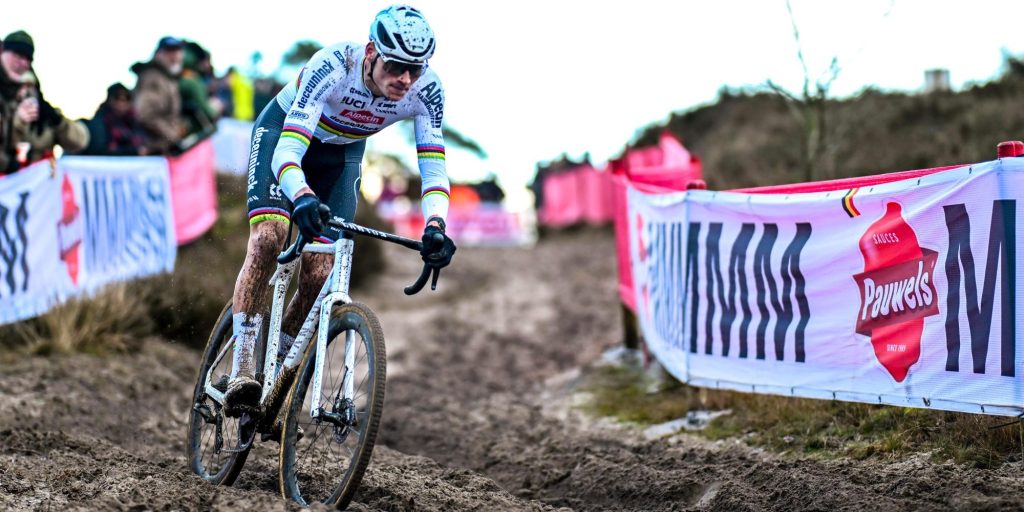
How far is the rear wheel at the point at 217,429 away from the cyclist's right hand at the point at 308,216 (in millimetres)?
1166

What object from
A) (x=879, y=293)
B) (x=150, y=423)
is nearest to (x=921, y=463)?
(x=879, y=293)

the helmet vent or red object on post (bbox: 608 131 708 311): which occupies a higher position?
the helmet vent

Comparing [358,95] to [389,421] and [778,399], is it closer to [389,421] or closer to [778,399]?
[778,399]

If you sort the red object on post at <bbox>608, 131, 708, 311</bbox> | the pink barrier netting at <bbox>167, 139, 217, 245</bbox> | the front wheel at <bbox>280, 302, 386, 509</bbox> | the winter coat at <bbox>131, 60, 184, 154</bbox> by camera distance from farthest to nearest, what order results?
the winter coat at <bbox>131, 60, 184, 154</bbox> < the pink barrier netting at <bbox>167, 139, 217, 245</bbox> < the red object on post at <bbox>608, 131, 708, 311</bbox> < the front wheel at <bbox>280, 302, 386, 509</bbox>

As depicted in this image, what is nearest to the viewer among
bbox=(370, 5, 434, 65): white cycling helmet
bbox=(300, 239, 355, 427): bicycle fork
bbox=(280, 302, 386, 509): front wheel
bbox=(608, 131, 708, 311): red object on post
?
bbox=(280, 302, 386, 509): front wheel

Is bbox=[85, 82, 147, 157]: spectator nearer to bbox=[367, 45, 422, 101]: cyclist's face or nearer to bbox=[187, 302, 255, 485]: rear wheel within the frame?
bbox=[187, 302, 255, 485]: rear wheel

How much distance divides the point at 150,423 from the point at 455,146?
13573mm

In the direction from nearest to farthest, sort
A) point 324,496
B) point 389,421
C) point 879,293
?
point 324,496
point 879,293
point 389,421

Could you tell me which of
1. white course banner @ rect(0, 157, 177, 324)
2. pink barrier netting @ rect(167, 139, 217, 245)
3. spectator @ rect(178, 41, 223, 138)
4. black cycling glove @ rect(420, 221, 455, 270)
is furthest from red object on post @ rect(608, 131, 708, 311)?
spectator @ rect(178, 41, 223, 138)

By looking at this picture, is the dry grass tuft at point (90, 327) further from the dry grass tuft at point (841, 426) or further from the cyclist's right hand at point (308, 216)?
the cyclist's right hand at point (308, 216)

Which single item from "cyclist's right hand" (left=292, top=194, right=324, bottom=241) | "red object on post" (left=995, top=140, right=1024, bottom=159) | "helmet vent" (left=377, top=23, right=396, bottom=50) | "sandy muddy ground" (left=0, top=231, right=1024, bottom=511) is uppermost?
"helmet vent" (left=377, top=23, right=396, bottom=50)

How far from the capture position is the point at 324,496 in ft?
15.1

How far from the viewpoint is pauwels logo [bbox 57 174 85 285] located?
9211mm

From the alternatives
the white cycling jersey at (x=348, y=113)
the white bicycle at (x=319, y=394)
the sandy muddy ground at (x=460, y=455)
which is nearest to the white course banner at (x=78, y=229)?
the sandy muddy ground at (x=460, y=455)
